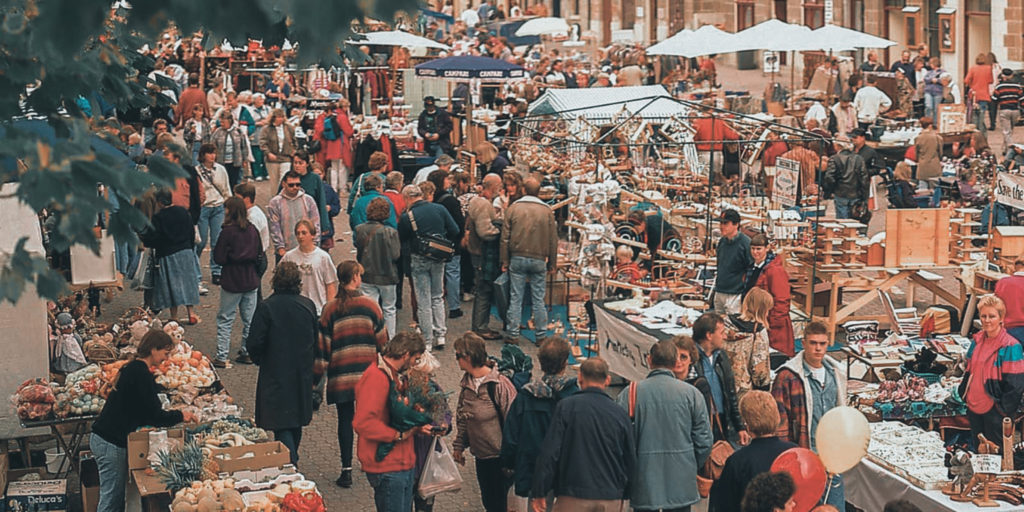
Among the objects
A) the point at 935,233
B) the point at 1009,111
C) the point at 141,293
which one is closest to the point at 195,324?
the point at 141,293

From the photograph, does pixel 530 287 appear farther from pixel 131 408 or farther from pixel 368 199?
pixel 131 408

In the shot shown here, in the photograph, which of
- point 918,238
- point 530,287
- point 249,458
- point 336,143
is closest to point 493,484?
point 249,458

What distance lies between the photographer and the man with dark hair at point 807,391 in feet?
28.8

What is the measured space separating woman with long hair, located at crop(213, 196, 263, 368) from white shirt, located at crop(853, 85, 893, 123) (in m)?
16.6

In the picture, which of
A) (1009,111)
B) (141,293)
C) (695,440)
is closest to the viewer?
(695,440)

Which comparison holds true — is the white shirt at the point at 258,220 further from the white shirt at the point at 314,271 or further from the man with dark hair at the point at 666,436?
the man with dark hair at the point at 666,436

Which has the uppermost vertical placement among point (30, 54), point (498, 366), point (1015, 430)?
point (30, 54)

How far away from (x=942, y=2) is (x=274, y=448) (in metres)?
28.3

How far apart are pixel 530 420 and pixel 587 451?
1.89 feet

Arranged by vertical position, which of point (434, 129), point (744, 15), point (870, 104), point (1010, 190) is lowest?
point (1010, 190)

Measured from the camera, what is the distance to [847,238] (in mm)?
14828

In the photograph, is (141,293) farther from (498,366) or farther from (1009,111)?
(1009,111)

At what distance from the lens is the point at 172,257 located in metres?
14.2

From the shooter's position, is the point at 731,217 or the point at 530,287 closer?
the point at 731,217
